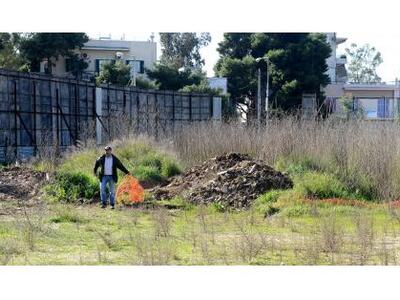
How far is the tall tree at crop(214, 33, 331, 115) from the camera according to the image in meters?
→ 45.7

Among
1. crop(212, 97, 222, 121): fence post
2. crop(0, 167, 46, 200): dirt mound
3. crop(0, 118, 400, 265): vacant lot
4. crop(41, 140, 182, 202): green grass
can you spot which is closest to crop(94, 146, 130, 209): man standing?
crop(0, 118, 400, 265): vacant lot

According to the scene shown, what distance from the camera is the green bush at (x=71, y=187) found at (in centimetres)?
1705

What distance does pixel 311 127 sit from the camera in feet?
64.7

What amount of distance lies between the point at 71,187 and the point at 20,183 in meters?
1.88

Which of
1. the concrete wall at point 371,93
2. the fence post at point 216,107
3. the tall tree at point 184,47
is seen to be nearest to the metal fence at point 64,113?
the fence post at point 216,107

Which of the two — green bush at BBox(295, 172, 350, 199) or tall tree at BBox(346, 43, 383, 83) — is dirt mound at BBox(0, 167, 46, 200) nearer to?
green bush at BBox(295, 172, 350, 199)

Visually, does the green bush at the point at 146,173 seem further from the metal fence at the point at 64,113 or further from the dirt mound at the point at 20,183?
the metal fence at the point at 64,113

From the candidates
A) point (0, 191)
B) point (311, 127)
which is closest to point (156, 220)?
point (0, 191)

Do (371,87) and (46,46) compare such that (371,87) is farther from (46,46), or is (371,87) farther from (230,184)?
(230,184)

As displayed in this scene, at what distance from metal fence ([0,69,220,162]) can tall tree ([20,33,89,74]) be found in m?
14.6

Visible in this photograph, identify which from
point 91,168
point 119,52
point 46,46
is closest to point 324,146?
point 91,168

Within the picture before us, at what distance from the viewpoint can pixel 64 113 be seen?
2739 centimetres

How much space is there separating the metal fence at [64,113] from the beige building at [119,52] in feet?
65.0

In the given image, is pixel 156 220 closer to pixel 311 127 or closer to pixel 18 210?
pixel 18 210
